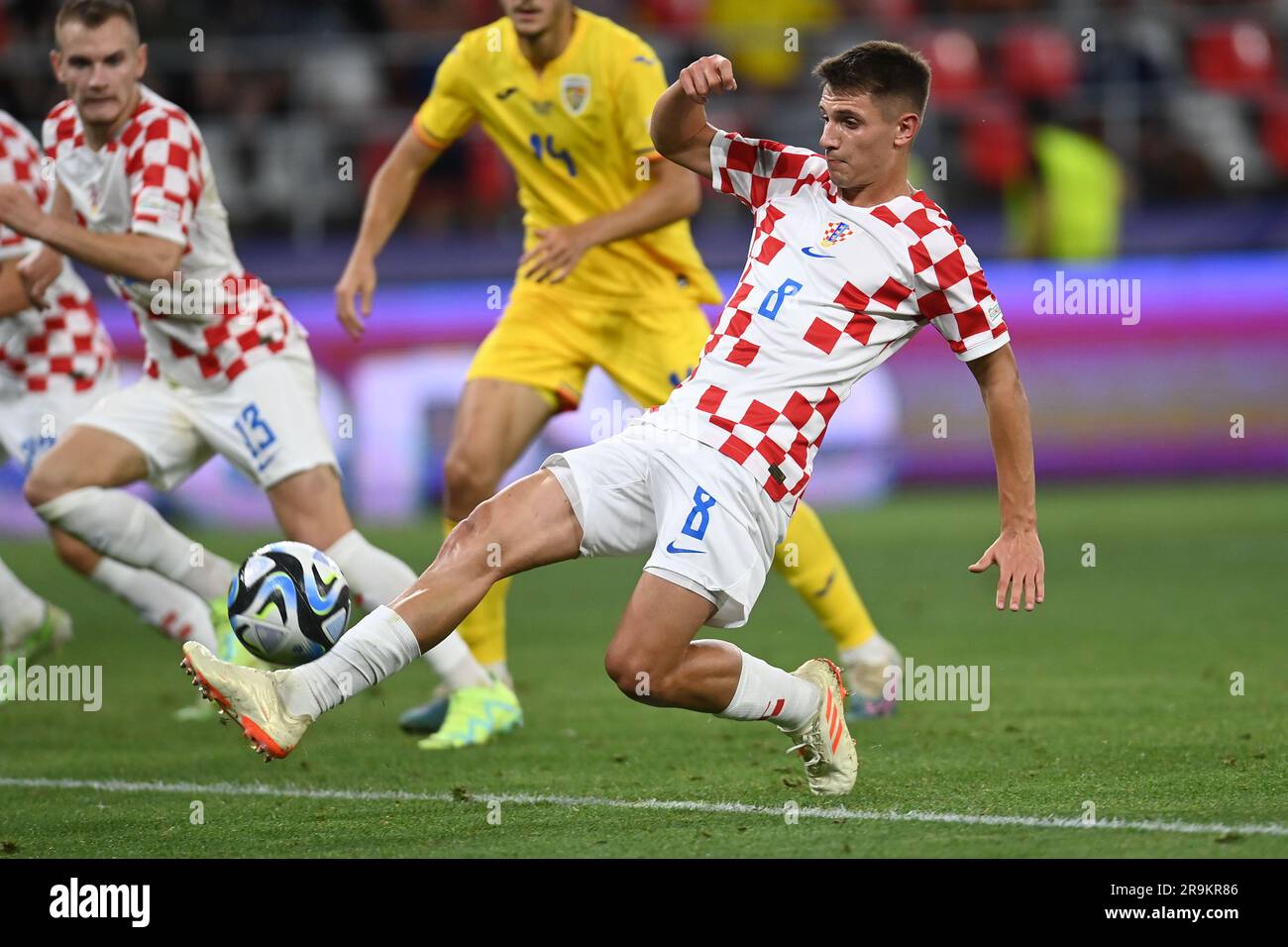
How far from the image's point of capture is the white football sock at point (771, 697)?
525cm

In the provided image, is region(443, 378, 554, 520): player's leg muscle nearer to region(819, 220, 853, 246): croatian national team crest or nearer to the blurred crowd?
region(819, 220, 853, 246): croatian national team crest

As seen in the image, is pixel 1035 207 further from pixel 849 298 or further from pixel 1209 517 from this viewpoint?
pixel 849 298

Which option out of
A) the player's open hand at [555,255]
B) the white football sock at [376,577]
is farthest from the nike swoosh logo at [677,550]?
the white football sock at [376,577]

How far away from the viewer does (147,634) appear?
9891mm

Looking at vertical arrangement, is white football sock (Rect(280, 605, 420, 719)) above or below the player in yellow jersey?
below

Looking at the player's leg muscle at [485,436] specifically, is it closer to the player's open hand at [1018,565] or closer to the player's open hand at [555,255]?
the player's open hand at [555,255]

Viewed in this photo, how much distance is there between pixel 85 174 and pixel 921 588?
5.27 metres

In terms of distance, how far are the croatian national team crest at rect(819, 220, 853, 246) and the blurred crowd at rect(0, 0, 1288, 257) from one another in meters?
9.69

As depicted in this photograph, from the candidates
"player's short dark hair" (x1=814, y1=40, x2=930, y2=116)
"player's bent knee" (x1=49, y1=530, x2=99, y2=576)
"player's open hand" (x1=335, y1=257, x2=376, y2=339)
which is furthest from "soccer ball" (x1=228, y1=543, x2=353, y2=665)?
"player's bent knee" (x1=49, y1=530, x2=99, y2=576)

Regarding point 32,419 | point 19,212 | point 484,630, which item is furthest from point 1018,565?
point 32,419

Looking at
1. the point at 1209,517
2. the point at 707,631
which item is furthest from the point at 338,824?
the point at 1209,517

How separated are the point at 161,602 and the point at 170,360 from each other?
1.21 meters

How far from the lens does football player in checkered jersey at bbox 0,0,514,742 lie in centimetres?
660

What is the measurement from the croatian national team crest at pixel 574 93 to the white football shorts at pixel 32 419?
8.56 ft
